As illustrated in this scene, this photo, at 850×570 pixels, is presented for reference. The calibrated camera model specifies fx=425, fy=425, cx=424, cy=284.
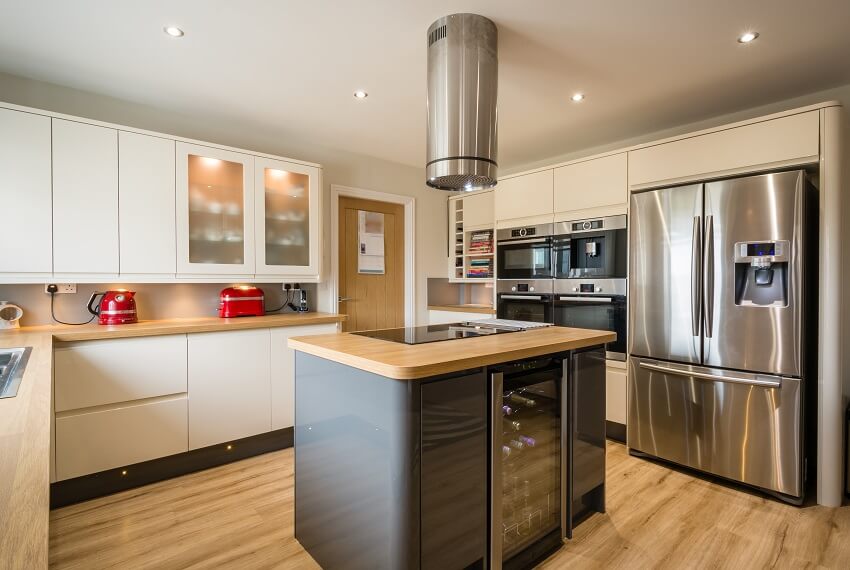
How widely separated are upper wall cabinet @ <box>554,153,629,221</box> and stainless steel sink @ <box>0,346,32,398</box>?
3.17 metres

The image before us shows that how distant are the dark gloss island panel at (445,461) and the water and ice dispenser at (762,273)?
103 centimetres

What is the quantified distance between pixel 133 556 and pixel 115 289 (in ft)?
5.43

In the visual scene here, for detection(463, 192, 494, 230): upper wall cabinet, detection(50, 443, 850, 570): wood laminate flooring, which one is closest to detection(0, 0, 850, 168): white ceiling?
detection(463, 192, 494, 230): upper wall cabinet

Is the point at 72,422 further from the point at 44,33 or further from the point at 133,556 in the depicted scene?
the point at 44,33

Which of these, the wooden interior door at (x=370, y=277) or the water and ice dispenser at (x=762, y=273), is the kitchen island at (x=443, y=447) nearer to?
the water and ice dispenser at (x=762, y=273)

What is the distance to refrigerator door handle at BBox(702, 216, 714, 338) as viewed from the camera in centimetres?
246

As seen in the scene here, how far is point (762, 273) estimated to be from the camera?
2293 millimetres

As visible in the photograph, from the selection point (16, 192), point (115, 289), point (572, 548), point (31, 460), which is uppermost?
point (16, 192)

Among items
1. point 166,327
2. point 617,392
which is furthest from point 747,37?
point 166,327

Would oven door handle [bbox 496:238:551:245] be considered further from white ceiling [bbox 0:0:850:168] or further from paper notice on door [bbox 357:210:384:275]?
paper notice on door [bbox 357:210:384:275]

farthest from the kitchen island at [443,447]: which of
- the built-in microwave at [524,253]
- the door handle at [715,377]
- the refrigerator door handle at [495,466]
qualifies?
the built-in microwave at [524,253]

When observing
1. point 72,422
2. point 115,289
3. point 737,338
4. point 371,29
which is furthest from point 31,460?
point 737,338

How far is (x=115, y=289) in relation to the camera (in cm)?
275

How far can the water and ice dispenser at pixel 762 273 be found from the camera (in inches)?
87.8
